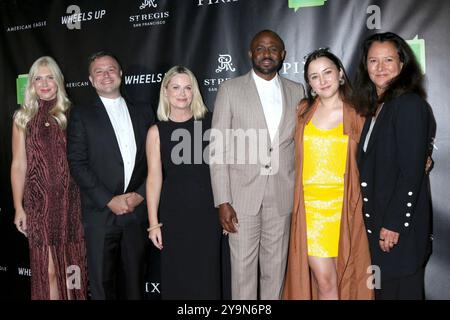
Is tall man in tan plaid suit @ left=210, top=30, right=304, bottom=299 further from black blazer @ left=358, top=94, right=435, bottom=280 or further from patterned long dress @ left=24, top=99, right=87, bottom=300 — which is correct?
patterned long dress @ left=24, top=99, right=87, bottom=300

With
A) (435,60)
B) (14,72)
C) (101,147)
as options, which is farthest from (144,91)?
(435,60)

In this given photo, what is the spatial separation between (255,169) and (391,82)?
92cm

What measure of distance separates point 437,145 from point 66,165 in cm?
252

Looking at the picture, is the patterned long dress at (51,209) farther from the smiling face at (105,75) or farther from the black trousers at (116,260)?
the smiling face at (105,75)

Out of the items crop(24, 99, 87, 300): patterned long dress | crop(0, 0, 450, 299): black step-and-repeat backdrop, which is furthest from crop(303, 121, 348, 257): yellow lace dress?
crop(24, 99, 87, 300): patterned long dress

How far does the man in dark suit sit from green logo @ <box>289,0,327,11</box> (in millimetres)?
1375

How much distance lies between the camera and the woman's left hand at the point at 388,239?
2395 mm

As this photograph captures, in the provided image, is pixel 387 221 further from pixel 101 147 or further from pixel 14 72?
pixel 14 72

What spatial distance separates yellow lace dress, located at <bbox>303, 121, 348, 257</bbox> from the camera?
2615mm

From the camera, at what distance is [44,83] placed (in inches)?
125

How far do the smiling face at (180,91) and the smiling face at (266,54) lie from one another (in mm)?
442

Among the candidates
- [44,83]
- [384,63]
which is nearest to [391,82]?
[384,63]

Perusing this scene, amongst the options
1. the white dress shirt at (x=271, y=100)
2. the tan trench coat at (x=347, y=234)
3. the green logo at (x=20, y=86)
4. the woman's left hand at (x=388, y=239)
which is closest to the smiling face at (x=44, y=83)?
the green logo at (x=20, y=86)

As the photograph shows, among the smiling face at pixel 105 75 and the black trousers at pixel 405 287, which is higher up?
the smiling face at pixel 105 75
